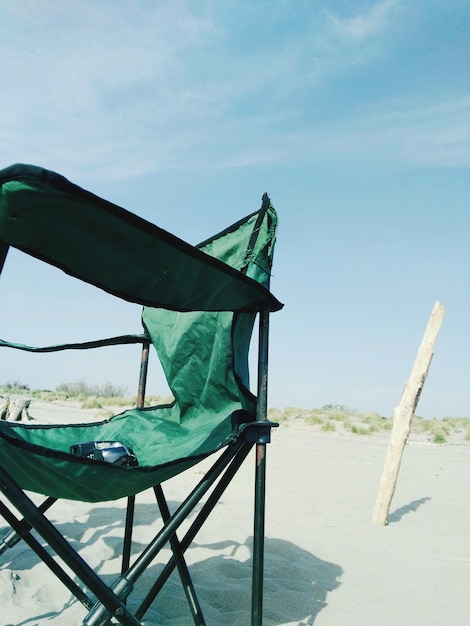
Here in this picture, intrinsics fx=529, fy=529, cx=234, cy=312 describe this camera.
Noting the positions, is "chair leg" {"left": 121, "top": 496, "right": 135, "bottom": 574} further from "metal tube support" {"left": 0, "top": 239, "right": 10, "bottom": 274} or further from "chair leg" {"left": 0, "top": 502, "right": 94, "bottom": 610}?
"metal tube support" {"left": 0, "top": 239, "right": 10, "bottom": 274}

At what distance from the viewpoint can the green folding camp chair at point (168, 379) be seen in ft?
3.71

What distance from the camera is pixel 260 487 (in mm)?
1422

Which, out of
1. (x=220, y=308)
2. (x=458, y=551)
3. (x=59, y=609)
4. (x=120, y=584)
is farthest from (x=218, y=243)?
(x=458, y=551)

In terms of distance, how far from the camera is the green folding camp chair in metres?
1.13

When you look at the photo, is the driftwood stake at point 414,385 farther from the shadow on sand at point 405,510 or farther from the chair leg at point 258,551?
the chair leg at point 258,551

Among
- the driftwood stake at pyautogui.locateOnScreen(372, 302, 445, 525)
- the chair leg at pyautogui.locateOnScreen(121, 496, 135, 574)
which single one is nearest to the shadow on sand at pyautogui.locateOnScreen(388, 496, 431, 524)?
the driftwood stake at pyautogui.locateOnScreen(372, 302, 445, 525)

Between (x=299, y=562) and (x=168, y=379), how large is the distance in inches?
46.2

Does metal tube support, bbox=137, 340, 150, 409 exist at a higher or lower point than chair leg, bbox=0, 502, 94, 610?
higher

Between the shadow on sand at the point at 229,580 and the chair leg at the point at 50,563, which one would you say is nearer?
the chair leg at the point at 50,563

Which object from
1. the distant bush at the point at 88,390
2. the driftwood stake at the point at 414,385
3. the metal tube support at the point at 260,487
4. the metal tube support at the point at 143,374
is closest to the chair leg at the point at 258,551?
the metal tube support at the point at 260,487

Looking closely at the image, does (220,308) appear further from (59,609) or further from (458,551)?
(458,551)

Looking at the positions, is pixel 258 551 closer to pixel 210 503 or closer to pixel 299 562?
pixel 210 503

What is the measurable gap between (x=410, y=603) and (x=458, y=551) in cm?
109

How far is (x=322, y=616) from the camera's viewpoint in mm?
1933
